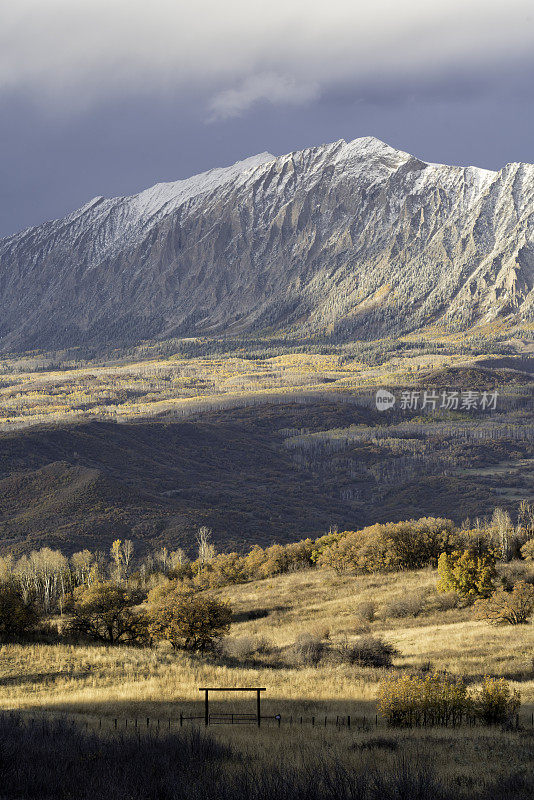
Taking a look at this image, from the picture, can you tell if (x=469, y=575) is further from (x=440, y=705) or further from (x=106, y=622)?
(x=440, y=705)

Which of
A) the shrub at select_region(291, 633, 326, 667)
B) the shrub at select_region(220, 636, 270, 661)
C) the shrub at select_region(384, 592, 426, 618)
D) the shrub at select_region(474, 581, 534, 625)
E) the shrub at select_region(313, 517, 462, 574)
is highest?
the shrub at select_region(313, 517, 462, 574)

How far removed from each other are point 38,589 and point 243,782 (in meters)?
91.4

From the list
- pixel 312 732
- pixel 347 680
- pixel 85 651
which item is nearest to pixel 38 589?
pixel 85 651

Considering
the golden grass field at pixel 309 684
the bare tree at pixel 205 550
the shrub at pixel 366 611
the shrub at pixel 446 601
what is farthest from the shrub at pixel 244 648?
the bare tree at pixel 205 550

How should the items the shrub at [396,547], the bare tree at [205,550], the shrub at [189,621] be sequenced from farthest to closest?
the bare tree at [205,550] < the shrub at [396,547] < the shrub at [189,621]

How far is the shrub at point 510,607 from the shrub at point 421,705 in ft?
83.1

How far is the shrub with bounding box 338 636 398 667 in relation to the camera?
47094 millimetres

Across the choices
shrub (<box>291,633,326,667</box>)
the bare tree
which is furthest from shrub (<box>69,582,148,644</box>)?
the bare tree

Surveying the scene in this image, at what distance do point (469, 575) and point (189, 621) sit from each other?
2466cm

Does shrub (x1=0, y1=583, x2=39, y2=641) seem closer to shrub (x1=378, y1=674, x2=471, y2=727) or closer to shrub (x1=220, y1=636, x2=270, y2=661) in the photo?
shrub (x1=220, y1=636, x2=270, y2=661)

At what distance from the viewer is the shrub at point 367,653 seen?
155 ft

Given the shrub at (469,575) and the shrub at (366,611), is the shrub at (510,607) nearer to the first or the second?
the shrub at (469,575)

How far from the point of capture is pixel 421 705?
32.6 meters

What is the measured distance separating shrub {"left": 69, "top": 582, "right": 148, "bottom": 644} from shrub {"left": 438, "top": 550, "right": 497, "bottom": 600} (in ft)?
86.2
